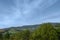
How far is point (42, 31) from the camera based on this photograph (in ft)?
171

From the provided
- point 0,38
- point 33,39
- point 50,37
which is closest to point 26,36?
point 33,39

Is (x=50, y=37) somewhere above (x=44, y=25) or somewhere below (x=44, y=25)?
below

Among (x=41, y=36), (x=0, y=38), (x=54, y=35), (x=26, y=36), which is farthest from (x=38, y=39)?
(x=0, y=38)

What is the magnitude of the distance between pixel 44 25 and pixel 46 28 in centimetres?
142

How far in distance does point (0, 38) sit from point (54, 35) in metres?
38.0

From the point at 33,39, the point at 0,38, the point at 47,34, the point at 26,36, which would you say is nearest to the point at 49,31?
the point at 47,34

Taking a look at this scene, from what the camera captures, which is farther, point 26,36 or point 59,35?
point 26,36

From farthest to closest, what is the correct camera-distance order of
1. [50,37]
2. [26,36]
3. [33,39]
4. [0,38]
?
[0,38], [26,36], [33,39], [50,37]

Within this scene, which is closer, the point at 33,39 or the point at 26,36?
the point at 33,39

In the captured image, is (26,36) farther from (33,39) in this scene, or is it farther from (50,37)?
(50,37)

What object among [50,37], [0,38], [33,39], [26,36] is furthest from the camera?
[0,38]

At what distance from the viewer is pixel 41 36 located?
5119cm

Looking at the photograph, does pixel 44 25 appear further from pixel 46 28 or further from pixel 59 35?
pixel 59 35

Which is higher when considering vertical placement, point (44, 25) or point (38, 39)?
point (44, 25)
